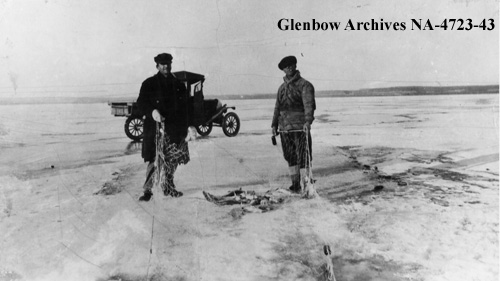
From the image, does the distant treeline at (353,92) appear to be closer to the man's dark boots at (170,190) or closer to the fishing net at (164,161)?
the fishing net at (164,161)

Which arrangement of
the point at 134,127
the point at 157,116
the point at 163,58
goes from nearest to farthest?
1. the point at 157,116
2. the point at 163,58
3. the point at 134,127

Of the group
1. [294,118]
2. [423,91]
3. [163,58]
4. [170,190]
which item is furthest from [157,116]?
[423,91]

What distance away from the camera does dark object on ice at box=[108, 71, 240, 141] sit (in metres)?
3.44

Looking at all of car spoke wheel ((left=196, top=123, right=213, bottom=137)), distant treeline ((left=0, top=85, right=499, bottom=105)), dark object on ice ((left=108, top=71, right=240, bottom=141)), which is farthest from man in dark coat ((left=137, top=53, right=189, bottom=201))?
car spoke wheel ((left=196, top=123, right=213, bottom=137))

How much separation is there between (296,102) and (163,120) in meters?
1.15

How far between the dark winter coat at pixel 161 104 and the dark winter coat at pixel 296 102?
2.79ft

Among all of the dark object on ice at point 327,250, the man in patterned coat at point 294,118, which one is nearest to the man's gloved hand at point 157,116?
the man in patterned coat at point 294,118

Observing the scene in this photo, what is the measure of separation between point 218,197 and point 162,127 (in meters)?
0.77

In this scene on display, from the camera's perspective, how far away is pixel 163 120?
313cm

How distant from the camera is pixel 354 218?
3105mm

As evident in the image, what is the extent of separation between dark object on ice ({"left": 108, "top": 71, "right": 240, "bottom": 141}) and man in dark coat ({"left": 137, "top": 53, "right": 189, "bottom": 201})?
0.10 m

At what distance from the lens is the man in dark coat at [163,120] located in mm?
3135

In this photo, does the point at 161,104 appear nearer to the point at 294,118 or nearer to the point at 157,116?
the point at 157,116

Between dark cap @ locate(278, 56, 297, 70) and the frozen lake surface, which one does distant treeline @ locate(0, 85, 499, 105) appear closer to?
the frozen lake surface
